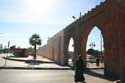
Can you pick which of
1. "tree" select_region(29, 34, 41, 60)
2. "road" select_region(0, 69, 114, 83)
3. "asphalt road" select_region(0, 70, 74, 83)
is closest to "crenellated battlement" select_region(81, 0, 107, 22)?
"road" select_region(0, 69, 114, 83)

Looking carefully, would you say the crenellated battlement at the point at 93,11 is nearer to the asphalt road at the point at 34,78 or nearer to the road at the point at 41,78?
the road at the point at 41,78

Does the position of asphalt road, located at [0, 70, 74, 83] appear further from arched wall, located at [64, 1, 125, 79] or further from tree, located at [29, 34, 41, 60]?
tree, located at [29, 34, 41, 60]

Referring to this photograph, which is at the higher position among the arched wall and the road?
the arched wall

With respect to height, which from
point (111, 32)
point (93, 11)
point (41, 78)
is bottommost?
point (41, 78)

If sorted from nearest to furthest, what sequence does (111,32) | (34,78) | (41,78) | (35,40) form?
(34,78) < (41,78) < (111,32) < (35,40)

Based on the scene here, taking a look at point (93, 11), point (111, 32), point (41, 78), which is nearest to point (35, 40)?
point (93, 11)

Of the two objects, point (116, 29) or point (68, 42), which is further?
point (68, 42)

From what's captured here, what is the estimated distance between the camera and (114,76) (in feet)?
70.9

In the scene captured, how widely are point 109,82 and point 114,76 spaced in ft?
14.3

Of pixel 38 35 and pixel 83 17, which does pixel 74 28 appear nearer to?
pixel 83 17

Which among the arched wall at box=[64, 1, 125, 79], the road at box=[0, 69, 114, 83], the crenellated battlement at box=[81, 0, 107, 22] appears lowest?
the road at box=[0, 69, 114, 83]

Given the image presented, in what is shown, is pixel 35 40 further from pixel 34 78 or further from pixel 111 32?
pixel 34 78

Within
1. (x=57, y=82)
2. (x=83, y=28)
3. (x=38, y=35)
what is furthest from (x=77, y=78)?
(x=38, y=35)

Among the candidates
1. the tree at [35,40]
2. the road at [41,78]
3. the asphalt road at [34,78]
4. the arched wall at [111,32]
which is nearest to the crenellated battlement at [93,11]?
the arched wall at [111,32]
